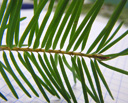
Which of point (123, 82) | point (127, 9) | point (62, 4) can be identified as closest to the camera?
point (62, 4)

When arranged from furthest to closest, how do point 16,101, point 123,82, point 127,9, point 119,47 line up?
point 127,9, point 119,47, point 123,82, point 16,101

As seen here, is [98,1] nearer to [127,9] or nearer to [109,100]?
[109,100]

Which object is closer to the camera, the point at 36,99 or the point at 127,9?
the point at 36,99

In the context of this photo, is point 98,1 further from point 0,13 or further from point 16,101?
point 16,101

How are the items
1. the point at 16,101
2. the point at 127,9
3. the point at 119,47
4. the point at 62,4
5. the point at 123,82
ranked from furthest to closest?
the point at 127,9, the point at 119,47, the point at 123,82, the point at 16,101, the point at 62,4

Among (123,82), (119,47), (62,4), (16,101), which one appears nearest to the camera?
(62,4)

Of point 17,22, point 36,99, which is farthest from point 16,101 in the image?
point 17,22

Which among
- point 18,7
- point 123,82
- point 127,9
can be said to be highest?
point 18,7

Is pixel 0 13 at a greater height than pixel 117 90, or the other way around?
pixel 0 13

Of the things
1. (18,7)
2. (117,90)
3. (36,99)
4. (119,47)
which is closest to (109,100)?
(117,90)
